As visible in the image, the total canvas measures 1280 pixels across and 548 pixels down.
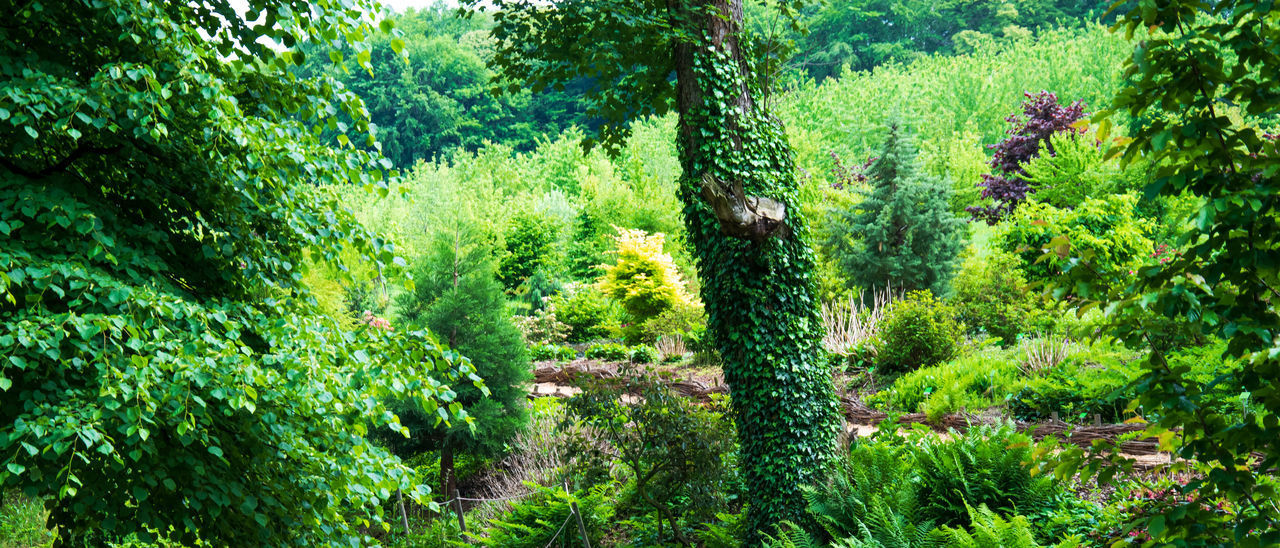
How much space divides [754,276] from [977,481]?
6.29ft

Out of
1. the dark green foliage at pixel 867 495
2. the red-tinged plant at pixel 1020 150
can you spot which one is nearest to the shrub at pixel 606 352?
the red-tinged plant at pixel 1020 150

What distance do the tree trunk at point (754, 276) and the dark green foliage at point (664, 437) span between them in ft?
0.93

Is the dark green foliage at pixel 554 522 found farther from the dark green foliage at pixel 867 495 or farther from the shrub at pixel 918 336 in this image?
the shrub at pixel 918 336

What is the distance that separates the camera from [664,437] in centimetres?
571

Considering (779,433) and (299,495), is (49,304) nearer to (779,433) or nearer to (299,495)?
(299,495)

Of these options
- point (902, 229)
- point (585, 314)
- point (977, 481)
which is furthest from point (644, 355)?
point (977, 481)

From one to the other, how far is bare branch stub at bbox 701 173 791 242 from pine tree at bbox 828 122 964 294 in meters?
8.03

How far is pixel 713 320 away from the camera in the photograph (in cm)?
571

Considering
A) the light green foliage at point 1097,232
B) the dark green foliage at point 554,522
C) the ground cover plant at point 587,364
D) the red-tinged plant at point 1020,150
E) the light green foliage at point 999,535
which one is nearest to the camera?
the ground cover plant at point 587,364

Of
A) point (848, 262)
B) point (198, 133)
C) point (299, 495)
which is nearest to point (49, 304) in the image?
point (198, 133)

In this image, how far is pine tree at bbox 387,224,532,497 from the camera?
802cm

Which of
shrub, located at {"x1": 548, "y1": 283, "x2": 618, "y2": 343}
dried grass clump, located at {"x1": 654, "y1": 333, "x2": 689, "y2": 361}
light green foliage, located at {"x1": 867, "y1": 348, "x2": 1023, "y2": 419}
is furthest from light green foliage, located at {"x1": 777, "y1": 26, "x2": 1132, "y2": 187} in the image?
light green foliage, located at {"x1": 867, "y1": 348, "x2": 1023, "y2": 419}

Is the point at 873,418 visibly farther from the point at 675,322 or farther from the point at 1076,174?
the point at 1076,174

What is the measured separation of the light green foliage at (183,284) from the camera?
267 centimetres
